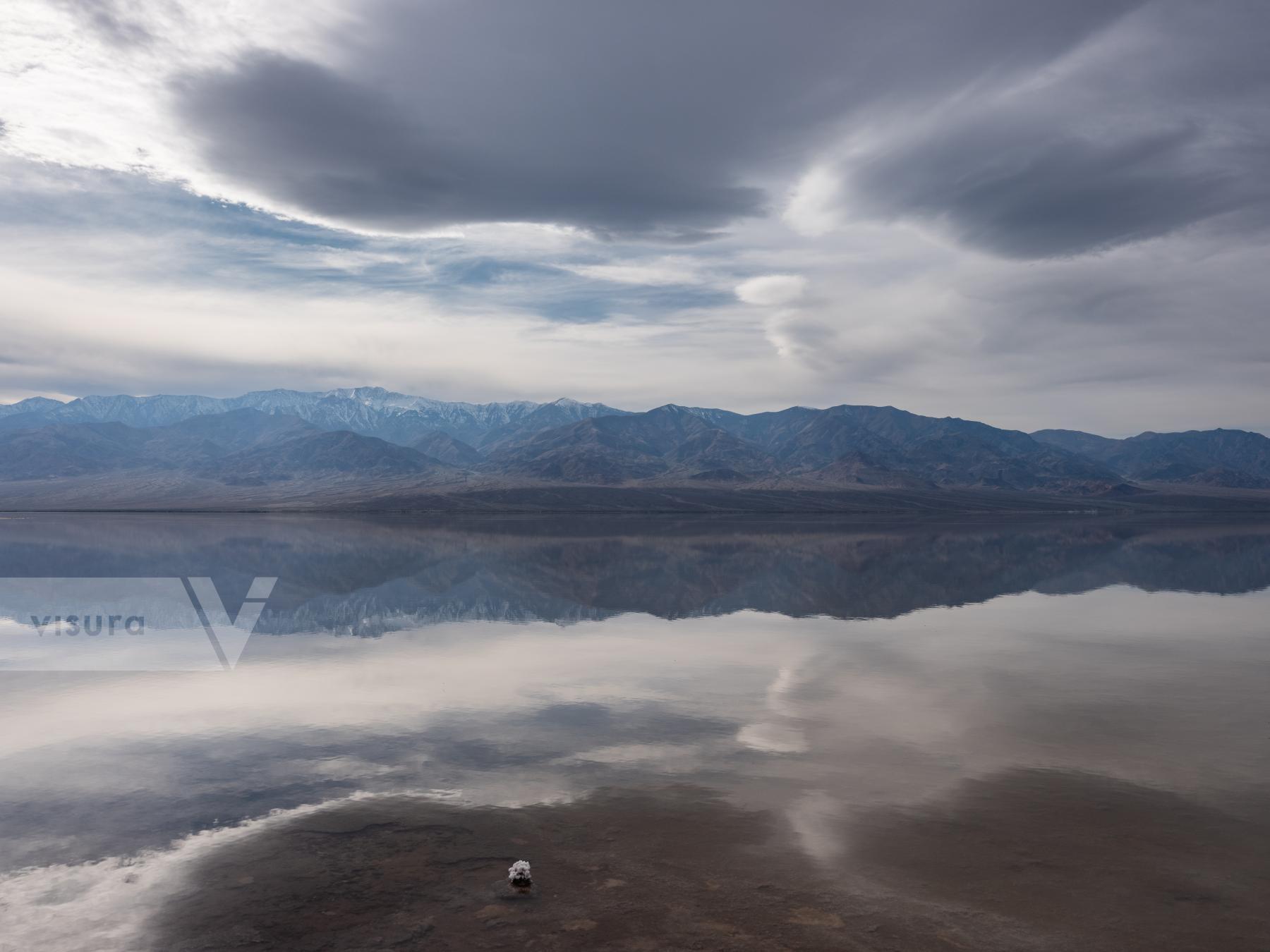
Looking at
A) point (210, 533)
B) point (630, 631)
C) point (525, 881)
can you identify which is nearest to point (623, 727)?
point (525, 881)

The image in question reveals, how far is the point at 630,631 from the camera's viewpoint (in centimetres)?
4622

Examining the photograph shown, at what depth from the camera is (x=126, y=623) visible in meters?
47.2

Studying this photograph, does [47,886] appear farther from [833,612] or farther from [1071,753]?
[833,612]

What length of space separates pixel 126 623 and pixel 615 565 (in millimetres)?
45906

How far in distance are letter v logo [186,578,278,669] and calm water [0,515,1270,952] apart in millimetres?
1315

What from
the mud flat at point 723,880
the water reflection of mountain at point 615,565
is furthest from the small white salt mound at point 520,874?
the water reflection of mountain at point 615,565

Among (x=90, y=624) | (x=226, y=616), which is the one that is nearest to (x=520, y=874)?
(x=226, y=616)

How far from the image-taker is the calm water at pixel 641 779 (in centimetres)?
1465

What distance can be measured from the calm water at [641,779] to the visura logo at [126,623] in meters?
0.55

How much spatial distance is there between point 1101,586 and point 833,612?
98.1 feet

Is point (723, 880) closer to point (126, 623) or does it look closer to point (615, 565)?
point (126, 623)

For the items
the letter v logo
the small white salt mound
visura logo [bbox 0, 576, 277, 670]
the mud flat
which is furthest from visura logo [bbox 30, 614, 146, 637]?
the small white salt mound

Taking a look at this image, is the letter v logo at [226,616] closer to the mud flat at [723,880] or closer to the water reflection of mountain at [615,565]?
the water reflection of mountain at [615,565]

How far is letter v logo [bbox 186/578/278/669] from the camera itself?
39.9 meters
